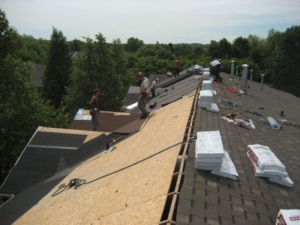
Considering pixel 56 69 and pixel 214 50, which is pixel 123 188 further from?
pixel 214 50

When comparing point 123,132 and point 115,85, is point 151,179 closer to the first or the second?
point 123,132

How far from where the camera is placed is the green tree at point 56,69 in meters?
32.7

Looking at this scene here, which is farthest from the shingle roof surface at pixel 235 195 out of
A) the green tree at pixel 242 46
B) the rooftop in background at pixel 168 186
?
the green tree at pixel 242 46

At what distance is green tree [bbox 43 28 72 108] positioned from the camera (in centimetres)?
3266

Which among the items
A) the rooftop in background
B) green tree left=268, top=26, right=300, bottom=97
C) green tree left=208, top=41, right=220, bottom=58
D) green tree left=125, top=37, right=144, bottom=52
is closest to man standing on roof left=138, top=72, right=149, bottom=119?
the rooftop in background

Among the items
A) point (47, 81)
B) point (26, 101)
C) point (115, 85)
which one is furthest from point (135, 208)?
point (47, 81)

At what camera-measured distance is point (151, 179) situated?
4.23 m

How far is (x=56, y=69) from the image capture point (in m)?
33.1

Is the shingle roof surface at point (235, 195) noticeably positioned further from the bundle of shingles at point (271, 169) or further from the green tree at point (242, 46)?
the green tree at point (242, 46)

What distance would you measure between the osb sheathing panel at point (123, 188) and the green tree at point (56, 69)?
27.6 meters

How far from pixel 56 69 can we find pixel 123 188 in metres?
31.5

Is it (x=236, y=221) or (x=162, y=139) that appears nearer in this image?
(x=236, y=221)

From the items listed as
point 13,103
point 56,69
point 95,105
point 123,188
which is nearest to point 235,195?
point 123,188

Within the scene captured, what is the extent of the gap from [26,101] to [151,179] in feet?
45.8
